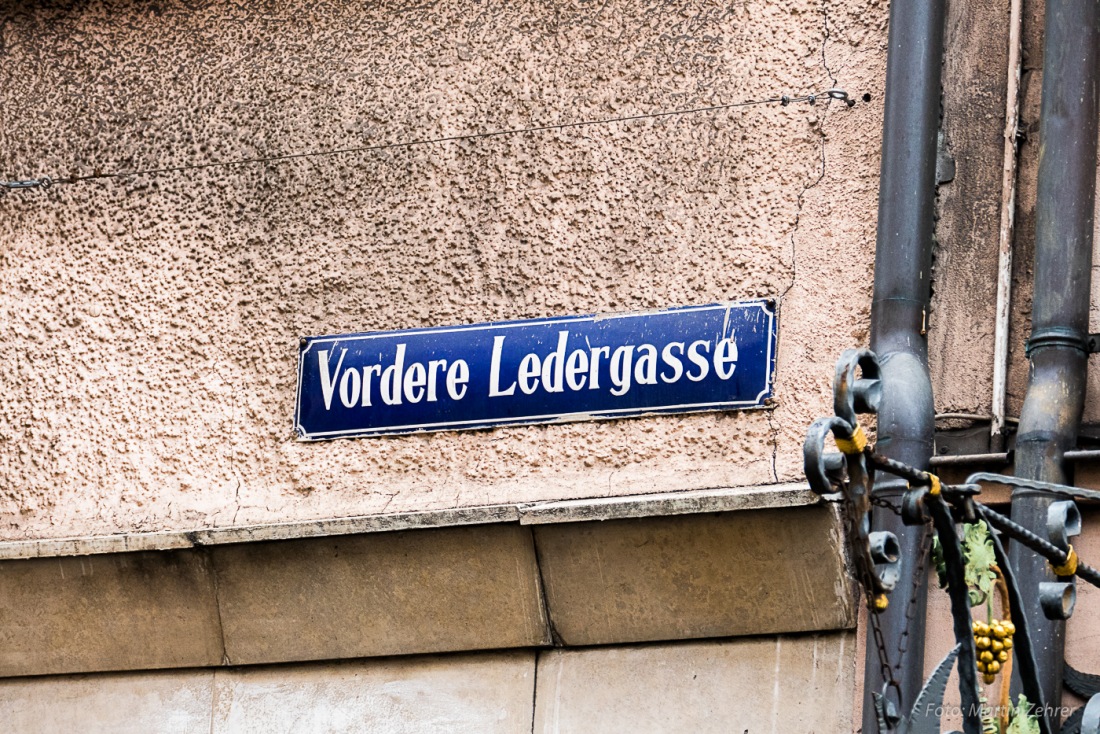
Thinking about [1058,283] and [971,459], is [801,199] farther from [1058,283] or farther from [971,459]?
[971,459]

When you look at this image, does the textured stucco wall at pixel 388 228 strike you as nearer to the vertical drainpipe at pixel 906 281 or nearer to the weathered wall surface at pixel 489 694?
the vertical drainpipe at pixel 906 281

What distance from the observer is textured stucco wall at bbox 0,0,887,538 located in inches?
180

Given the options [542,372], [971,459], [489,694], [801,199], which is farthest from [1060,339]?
[489,694]

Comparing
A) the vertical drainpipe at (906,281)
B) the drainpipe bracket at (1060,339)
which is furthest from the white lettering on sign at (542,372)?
the drainpipe bracket at (1060,339)

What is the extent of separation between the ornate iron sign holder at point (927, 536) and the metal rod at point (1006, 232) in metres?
0.84

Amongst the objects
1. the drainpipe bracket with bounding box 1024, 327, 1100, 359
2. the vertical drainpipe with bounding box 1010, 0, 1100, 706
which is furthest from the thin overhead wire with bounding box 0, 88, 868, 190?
the drainpipe bracket with bounding box 1024, 327, 1100, 359

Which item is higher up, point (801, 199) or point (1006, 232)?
point (801, 199)

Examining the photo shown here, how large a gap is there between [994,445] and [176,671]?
214 cm

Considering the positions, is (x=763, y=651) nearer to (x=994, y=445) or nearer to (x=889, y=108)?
(x=994, y=445)

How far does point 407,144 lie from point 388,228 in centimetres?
25

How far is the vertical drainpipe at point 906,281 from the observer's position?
13.4ft

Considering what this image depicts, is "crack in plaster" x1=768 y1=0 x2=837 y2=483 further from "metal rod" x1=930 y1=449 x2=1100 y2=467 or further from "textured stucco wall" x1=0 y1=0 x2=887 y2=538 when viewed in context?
"metal rod" x1=930 y1=449 x2=1100 y2=467

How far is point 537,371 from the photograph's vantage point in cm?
464

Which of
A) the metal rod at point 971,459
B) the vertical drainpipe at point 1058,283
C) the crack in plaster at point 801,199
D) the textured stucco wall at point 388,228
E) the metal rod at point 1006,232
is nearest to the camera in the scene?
the vertical drainpipe at point 1058,283
